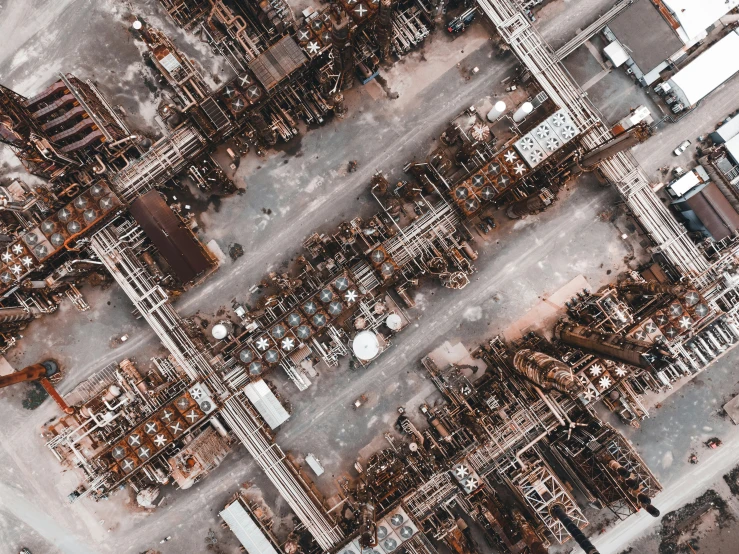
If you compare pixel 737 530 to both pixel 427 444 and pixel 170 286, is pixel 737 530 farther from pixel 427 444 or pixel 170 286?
pixel 170 286

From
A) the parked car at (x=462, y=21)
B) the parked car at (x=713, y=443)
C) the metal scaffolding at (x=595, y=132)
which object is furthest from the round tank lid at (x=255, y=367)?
the parked car at (x=713, y=443)

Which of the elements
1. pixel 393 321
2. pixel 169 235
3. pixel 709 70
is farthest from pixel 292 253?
pixel 709 70

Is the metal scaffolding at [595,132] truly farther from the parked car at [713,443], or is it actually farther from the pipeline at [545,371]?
the pipeline at [545,371]

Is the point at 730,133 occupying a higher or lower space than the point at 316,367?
lower

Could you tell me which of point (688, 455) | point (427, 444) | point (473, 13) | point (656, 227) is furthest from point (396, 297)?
point (688, 455)

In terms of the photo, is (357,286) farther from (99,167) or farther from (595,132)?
(595,132)

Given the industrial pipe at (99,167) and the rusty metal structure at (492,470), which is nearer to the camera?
the rusty metal structure at (492,470)
